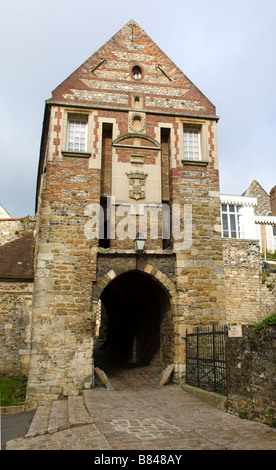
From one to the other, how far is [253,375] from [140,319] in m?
7.99

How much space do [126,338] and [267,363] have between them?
1005cm

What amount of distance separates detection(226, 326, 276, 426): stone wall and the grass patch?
558cm

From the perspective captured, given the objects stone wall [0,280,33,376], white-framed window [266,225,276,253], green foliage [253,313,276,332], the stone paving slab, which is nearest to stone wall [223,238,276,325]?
white-framed window [266,225,276,253]

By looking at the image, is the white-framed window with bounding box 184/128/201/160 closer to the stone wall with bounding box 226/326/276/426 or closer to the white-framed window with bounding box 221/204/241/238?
the stone wall with bounding box 226/326/276/426

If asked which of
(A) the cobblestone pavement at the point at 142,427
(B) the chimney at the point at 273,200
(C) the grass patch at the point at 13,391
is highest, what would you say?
(B) the chimney at the point at 273,200

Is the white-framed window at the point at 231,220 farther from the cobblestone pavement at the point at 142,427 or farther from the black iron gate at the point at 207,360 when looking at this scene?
→ the cobblestone pavement at the point at 142,427

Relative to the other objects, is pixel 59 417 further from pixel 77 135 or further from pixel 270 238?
pixel 270 238

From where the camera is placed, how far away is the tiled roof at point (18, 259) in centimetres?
1225

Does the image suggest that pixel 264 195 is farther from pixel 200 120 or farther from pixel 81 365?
pixel 81 365

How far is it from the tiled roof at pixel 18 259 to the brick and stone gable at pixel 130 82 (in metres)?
5.62

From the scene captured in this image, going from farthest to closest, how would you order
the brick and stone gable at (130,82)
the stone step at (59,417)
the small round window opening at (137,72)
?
the small round window opening at (137,72) < the brick and stone gable at (130,82) < the stone step at (59,417)

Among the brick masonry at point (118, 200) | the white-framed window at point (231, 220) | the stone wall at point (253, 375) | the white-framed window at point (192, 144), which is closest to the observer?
the stone wall at point (253, 375)

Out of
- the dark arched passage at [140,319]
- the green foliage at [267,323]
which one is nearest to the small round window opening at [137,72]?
the dark arched passage at [140,319]

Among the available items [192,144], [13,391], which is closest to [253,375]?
[13,391]
